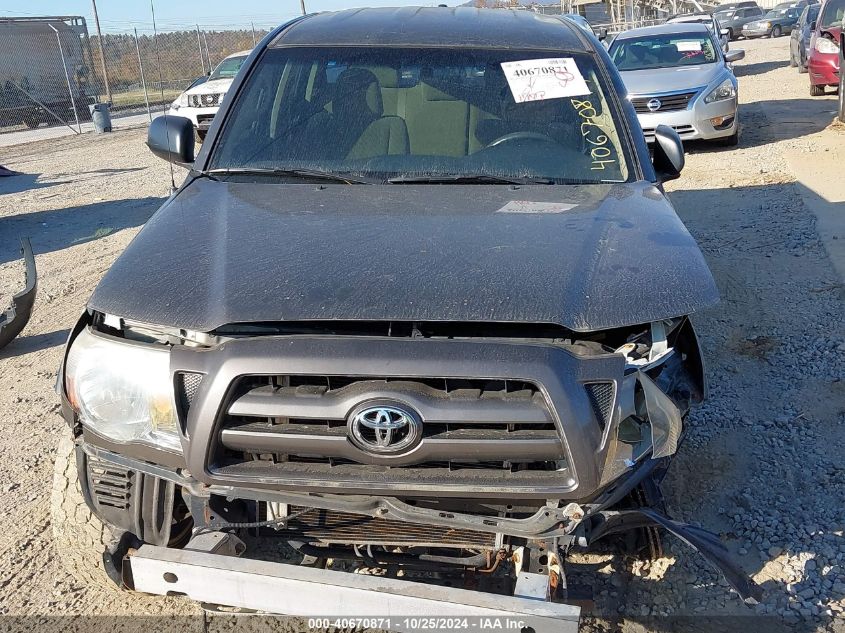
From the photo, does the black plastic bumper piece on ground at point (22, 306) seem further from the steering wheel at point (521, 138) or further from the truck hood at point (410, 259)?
the steering wheel at point (521, 138)

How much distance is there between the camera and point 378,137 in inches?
133

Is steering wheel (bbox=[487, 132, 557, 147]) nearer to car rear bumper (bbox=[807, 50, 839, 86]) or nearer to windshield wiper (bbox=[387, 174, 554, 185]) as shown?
windshield wiper (bbox=[387, 174, 554, 185])

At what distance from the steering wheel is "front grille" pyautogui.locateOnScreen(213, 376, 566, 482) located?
1.57 m

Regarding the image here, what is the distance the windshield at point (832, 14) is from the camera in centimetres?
1368

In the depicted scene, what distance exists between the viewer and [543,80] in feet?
11.6

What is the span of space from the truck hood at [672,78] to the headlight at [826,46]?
10.7ft

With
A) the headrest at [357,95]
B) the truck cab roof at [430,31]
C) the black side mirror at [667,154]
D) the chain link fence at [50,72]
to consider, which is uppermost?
the truck cab roof at [430,31]

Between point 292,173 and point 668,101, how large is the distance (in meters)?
8.86

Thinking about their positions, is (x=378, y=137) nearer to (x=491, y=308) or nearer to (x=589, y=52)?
(x=589, y=52)

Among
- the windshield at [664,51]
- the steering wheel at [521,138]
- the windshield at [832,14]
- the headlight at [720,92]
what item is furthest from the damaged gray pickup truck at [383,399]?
the windshield at [832,14]

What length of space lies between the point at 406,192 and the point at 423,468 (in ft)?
4.20

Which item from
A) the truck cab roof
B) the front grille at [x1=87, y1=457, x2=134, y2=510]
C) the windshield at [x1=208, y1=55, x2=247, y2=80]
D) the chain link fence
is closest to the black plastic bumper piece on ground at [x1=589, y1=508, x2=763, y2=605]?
the front grille at [x1=87, y1=457, x2=134, y2=510]

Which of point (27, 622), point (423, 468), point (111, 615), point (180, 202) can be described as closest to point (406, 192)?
point (180, 202)

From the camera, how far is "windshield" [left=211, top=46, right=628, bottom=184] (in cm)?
327
